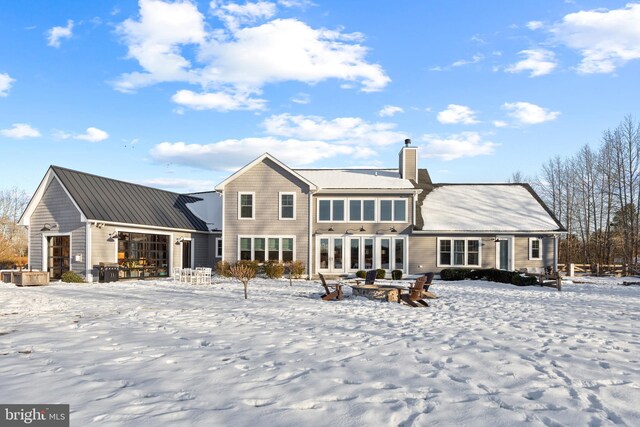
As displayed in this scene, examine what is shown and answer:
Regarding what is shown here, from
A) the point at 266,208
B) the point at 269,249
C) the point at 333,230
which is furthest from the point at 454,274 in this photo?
the point at 266,208

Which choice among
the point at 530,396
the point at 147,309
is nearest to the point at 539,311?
the point at 530,396

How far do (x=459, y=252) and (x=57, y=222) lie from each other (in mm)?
21821

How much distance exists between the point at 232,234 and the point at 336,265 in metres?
6.23

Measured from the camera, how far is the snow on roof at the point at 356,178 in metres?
27.1

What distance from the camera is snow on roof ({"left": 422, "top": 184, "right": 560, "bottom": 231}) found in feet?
88.1

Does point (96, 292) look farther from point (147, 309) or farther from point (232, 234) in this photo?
point (232, 234)

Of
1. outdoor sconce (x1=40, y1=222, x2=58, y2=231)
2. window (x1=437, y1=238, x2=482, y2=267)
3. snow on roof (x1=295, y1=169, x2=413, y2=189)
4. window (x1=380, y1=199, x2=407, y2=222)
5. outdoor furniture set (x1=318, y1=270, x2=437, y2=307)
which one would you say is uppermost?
snow on roof (x1=295, y1=169, x2=413, y2=189)

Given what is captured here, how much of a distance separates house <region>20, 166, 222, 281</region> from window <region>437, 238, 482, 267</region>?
14681 millimetres

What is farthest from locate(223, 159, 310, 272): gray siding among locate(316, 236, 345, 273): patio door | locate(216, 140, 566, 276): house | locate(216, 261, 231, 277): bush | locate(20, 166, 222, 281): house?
locate(20, 166, 222, 281): house

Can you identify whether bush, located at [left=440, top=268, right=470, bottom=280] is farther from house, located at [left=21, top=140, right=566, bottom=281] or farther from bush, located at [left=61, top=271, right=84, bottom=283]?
bush, located at [left=61, top=271, right=84, bottom=283]

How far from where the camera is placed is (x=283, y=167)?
26172 millimetres

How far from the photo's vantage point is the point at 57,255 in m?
24.0

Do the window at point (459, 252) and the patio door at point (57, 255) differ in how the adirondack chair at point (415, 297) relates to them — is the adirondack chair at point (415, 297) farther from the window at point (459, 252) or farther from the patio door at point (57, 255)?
the patio door at point (57, 255)

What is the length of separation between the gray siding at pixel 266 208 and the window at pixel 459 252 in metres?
7.94
